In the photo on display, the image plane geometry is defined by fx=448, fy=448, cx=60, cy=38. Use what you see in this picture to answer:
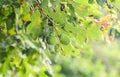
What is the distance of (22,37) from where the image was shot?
5.35ft

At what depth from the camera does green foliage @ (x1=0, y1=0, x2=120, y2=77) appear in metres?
1.27

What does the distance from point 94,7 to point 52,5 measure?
269 mm

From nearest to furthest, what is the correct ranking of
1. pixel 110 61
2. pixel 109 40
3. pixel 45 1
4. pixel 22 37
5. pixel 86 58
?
pixel 45 1, pixel 109 40, pixel 22 37, pixel 86 58, pixel 110 61

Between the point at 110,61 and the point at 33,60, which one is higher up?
the point at 33,60

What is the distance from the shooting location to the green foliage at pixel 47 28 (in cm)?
127

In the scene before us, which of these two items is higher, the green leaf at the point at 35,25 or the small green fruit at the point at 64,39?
the green leaf at the point at 35,25

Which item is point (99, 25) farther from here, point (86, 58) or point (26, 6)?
point (86, 58)

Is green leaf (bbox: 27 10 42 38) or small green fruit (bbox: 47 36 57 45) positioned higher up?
green leaf (bbox: 27 10 42 38)

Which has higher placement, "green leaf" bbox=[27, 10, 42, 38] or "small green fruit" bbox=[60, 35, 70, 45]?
"green leaf" bbox=[27, 10, 42, 38]

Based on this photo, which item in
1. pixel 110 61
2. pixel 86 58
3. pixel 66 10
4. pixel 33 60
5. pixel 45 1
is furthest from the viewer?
pixel 110 61

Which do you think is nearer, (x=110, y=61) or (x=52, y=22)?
(x=52, y=22)

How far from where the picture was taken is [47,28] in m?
1.27

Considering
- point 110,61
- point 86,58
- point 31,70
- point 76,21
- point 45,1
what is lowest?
point 110,61

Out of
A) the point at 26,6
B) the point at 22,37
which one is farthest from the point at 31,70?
the point at 26,6
